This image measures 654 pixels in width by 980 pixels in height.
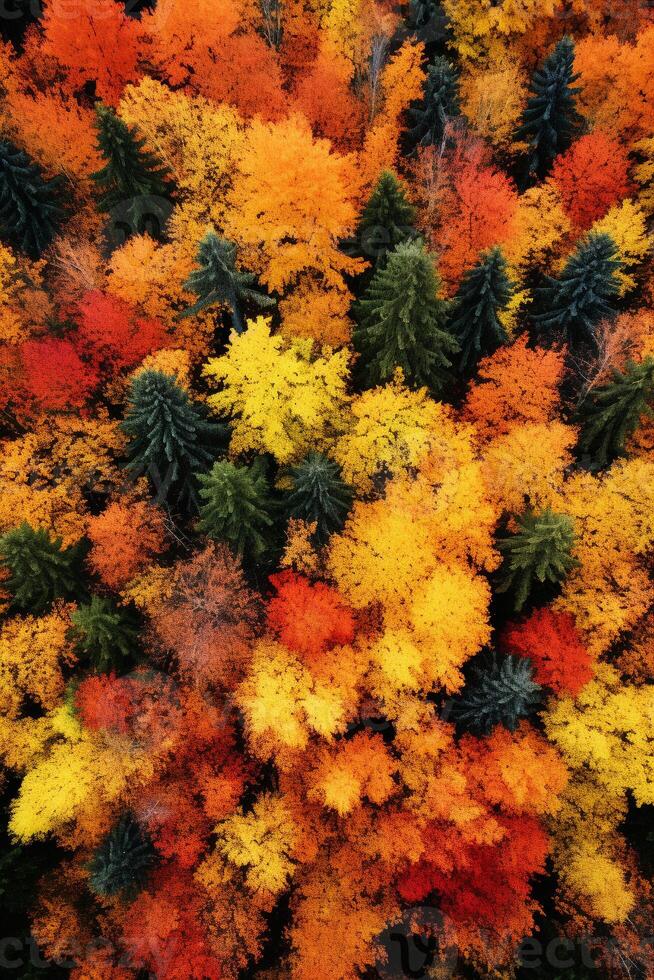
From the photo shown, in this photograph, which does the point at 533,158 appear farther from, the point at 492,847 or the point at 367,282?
the point at 492,847

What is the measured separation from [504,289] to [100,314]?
58.4ft

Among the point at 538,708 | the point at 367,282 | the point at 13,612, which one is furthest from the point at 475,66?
the point at 13,612

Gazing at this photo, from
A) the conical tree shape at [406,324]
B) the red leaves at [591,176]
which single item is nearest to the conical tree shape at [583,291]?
the red leaves at [591,176]

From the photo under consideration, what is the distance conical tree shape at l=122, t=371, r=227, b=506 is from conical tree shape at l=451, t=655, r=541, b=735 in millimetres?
13759

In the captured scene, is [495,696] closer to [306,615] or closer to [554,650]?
[554,650]

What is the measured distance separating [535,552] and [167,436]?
14.4 metres

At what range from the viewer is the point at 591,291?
25.0 metres

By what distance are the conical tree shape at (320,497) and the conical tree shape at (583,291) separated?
12452mm

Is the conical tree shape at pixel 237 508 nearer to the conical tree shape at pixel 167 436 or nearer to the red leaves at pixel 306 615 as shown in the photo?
the conical tree shape at pixel 167 436

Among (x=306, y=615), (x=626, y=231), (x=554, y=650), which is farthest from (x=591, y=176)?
(x=306, y=615)

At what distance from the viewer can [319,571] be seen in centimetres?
2430

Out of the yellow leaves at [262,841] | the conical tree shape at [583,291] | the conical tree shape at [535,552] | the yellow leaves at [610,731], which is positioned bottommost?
the yellow leaves at [262,841]

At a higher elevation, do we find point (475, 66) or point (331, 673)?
point (475, 66)

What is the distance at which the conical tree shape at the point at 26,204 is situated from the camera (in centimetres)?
2591
